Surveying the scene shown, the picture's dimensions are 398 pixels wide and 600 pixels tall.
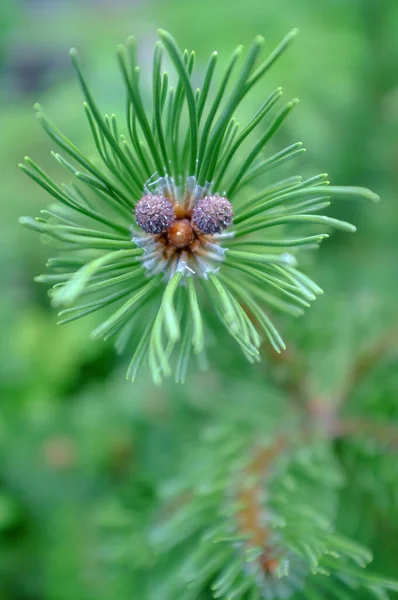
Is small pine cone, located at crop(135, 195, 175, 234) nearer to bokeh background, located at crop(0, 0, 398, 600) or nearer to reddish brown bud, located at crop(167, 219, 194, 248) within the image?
reddish brown bud, located at crop(167, 219, 194, 248)

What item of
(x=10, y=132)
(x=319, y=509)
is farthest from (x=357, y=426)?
(x=10, y=132)

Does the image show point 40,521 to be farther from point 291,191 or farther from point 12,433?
point 291,191

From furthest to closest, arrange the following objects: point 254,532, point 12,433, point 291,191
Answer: point 12,433 → point 254,532 → point 291,191

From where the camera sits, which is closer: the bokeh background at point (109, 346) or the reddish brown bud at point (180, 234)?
the reddish brown bud at point (180, 234)

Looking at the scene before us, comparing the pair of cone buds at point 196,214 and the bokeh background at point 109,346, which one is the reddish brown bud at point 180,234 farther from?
the bokeh background at point 109,346

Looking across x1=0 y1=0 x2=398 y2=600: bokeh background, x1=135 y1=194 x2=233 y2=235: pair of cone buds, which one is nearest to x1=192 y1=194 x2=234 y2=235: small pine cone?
x1=135 y1=194 x2=233 y2=235: pair of cone buds

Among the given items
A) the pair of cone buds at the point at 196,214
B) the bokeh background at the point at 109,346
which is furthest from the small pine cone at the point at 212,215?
the bokeh background at the point at 109,346
